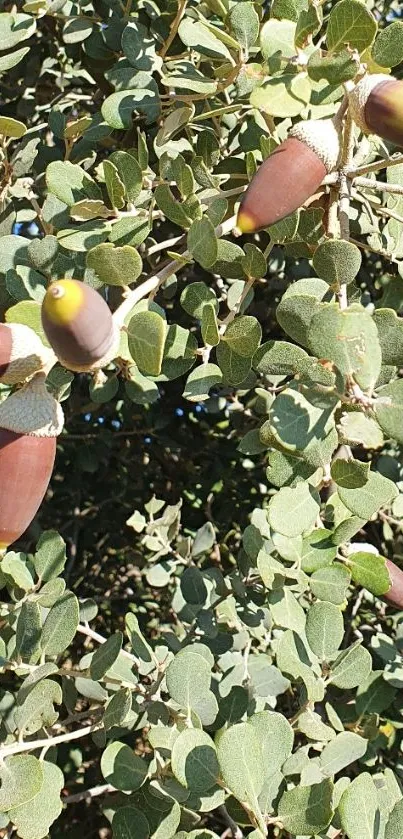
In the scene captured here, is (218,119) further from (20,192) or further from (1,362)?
(1,362)

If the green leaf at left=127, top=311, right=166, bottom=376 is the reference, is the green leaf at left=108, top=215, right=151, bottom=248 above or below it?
below

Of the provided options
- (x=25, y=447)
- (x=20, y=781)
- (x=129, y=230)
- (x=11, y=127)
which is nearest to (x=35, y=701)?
(x=20, y=781)

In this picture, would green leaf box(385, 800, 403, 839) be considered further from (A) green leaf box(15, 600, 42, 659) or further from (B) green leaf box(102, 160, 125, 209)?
(B) green leaf box(102, 160, 125, 209)

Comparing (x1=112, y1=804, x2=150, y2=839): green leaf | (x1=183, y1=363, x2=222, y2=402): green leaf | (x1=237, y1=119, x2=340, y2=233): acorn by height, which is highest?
(x1=237, y1=119, x2=340, y2=233): acorn

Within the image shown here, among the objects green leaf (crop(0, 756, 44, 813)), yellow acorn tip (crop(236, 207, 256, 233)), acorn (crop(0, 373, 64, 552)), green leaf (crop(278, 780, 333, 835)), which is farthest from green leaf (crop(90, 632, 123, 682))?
yellow acorn tip (crop(236, 207, 256, 233))

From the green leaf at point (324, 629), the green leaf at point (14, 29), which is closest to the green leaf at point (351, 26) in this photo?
the green leaf at point (14, 29)

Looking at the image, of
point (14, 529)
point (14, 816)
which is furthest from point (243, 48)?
point (14, 816)
